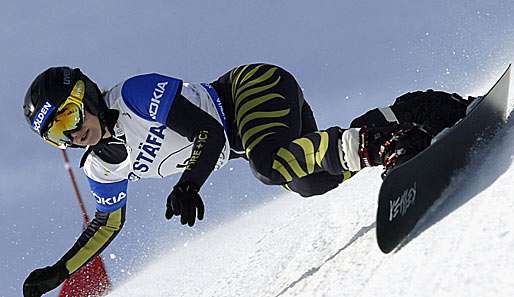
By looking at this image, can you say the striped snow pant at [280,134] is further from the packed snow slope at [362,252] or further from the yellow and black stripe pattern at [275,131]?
the packed snow slope at [362,252]

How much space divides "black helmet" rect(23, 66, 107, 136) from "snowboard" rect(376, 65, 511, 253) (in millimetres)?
1872

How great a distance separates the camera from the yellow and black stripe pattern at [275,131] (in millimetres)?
3615

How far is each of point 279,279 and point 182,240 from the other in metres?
4.66

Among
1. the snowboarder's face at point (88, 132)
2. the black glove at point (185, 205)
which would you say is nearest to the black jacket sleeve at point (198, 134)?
the black glove at point (185, 205)

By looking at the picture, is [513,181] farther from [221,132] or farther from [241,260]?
[241,260]

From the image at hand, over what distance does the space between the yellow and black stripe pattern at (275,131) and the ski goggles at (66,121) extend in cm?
89

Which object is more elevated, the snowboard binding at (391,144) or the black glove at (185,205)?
the snowboard binding at (391,144)

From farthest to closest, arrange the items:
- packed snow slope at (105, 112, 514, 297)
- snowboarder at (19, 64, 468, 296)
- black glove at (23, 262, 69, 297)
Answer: black glove at (23, 262, 69, 297), snowboarder at (19, 64, 468, 296), packed snow slope at (105, 112, 514, 297)

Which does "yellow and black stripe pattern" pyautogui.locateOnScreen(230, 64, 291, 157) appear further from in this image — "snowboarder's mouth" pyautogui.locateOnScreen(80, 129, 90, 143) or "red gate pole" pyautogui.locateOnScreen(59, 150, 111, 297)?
"red gate pole" pyautogui.locateOnScreen(59, 150, 111, 297)

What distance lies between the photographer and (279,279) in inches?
154

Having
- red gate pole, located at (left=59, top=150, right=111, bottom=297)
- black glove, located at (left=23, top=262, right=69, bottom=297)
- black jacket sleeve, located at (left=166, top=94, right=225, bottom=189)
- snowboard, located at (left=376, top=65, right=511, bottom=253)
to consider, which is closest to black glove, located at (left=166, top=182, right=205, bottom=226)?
black jacket sleeve, located at (left=166, top=94, right=225, bottom=189)

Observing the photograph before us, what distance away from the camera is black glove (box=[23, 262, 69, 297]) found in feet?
13.9

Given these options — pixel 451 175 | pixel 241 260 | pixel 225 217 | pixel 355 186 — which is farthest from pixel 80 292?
pixel 451 175

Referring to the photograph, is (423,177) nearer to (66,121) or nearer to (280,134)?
Answer: (280,134)
